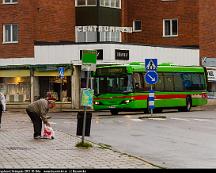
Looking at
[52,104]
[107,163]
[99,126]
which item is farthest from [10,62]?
[107,163]

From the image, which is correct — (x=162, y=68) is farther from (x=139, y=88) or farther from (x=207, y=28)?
(x=207, y=28)

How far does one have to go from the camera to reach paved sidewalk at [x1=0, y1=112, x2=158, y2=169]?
1295 cm

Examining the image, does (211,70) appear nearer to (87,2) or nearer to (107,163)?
(87,2)

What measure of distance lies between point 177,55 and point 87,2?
8.59m

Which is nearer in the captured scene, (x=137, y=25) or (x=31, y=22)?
(x=31, y=22)

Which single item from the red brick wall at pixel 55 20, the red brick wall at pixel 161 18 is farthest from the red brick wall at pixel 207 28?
the red brick wall at pixel 55 20

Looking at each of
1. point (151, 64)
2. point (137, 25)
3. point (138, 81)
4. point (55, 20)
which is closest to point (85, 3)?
point (55, 20)

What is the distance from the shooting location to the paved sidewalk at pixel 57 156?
1295 centimetres

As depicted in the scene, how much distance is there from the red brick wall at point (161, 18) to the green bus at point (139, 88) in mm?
12911

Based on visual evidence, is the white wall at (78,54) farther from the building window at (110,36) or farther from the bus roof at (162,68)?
the bus roof at (162,68)

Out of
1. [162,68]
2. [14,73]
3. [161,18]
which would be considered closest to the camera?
[162,68]

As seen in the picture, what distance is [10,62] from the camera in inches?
1987

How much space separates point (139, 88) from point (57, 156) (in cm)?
2169

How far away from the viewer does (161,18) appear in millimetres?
54625
